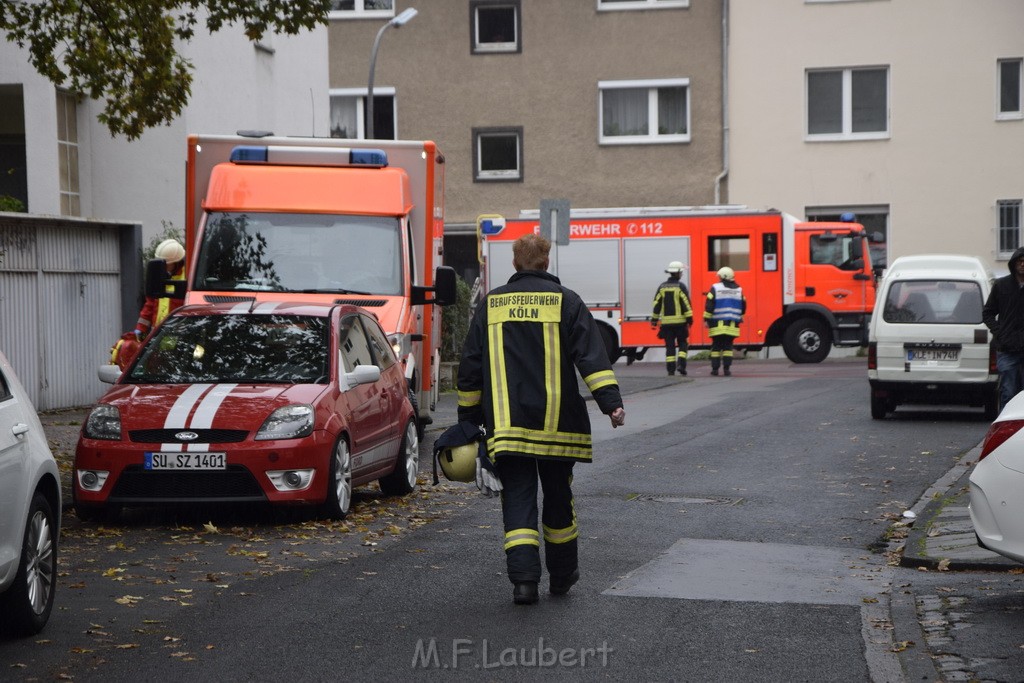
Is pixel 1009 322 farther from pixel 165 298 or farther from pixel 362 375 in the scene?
pixel 165 298

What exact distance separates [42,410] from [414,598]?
38.0 ft

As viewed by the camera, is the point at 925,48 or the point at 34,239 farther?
the point at 925,48

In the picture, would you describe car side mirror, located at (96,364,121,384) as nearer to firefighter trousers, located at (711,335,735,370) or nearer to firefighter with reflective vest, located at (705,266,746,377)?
firefighter with reflective vest, located at (705,266,746,377)

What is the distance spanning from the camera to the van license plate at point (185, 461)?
9.70 metres

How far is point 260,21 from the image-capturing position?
14117 millimetres

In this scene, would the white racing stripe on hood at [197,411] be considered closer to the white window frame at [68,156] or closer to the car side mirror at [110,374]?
the car side mirror at [110,374]

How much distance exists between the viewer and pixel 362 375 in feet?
35.1

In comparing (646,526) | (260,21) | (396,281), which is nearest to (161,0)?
(260,21)

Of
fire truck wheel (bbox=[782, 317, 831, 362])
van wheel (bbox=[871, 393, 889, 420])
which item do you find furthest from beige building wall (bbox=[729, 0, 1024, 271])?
van wheel (bbox=[871, 393, 889, 420])

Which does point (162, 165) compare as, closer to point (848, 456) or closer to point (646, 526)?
point (848, 456)

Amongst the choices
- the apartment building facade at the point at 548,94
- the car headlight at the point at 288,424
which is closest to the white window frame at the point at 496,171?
the apartment building facade at the point at 548,94

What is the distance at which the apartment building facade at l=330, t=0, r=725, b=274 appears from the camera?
3725cm

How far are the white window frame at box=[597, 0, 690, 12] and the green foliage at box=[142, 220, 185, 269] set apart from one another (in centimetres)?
1654

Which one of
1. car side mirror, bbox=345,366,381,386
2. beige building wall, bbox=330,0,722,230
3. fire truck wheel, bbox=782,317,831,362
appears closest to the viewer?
car side mirror, bbox=345,366,381,386
